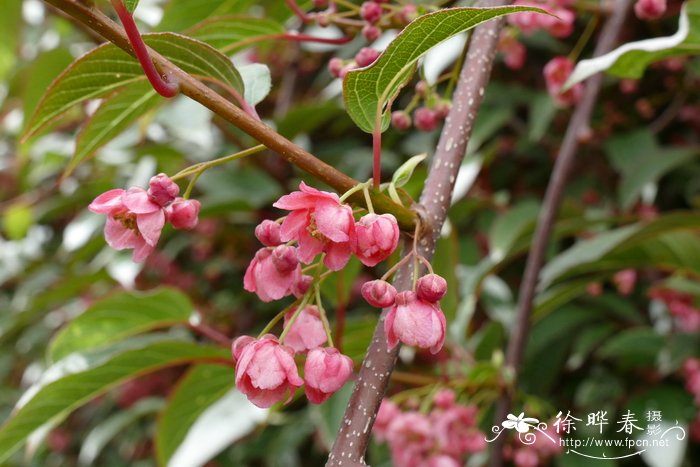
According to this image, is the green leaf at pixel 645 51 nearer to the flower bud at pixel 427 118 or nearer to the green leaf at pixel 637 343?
the flower bud at pixel 427 118

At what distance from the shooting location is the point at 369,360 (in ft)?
1.46

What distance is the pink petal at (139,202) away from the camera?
454 mm

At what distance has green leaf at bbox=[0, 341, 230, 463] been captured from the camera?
812mm

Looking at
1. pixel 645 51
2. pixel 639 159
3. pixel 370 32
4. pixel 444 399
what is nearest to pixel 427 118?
pixel 370 32

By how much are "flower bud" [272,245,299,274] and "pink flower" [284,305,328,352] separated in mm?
41

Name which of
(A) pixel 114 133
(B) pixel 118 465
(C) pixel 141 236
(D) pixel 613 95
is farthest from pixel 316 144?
(C) pixel 141 236

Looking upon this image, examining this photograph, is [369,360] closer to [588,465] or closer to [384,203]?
[384,203]

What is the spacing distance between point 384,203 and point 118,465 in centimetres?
204

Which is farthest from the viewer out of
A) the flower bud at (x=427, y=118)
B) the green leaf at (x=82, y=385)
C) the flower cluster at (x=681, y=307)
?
the flower cluster at (x=681, y=307)

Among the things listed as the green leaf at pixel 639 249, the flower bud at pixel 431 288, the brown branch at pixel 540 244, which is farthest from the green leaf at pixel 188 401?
the flower bud at pixel 431 288

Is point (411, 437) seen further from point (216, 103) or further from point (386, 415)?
point (216, 103)

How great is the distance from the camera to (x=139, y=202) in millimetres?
456

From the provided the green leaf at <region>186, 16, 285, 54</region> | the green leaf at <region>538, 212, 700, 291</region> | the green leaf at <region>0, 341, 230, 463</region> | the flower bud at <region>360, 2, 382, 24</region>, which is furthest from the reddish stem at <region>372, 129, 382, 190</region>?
the green leaf at <region>538, 212, 700, 291</region>

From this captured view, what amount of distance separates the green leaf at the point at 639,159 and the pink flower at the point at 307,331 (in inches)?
41.3
